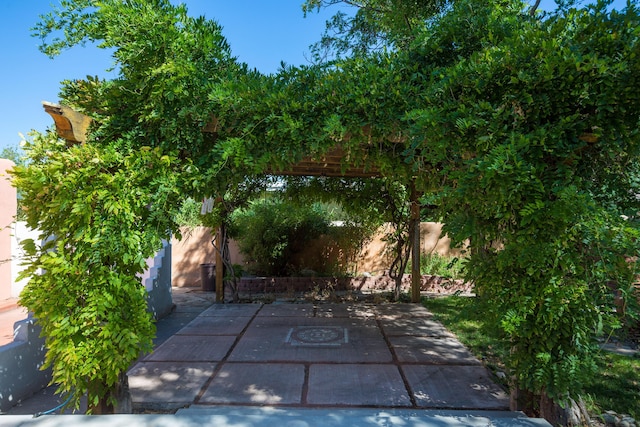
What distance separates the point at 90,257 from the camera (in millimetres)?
2523

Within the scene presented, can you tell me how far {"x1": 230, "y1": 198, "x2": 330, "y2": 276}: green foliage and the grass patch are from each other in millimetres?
4632

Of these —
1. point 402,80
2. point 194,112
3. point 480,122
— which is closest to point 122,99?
point 194,112

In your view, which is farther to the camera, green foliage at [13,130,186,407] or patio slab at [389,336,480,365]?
patio slab at [389,336,480,365]

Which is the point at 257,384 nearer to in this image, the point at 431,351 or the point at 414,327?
the point at 431,351

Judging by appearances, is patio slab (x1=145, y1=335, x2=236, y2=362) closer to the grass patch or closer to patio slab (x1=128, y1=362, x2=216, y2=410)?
patio slab (x1=128, y1=362, x2=216, y2=410)

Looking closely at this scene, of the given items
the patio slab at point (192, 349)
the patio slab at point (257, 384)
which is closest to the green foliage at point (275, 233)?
the patio slab at point (192, 349)

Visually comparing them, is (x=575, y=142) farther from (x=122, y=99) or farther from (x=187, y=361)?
(x=187, y=361)

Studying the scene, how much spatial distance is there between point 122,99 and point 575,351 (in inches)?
134

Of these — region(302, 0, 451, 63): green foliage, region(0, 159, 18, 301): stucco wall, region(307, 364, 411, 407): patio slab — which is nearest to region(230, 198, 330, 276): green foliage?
region(302, 0, 451, 63): green foliage

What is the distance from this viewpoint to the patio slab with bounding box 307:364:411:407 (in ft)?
10.2

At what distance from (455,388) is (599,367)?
1537 millimetres

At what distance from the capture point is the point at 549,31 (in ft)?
7.92

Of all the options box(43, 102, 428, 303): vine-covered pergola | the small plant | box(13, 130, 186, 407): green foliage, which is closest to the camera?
box(13, 130, 186, 407): green foliage

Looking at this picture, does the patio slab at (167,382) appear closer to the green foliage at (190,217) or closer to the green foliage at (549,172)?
the green foliage at (549,172)
